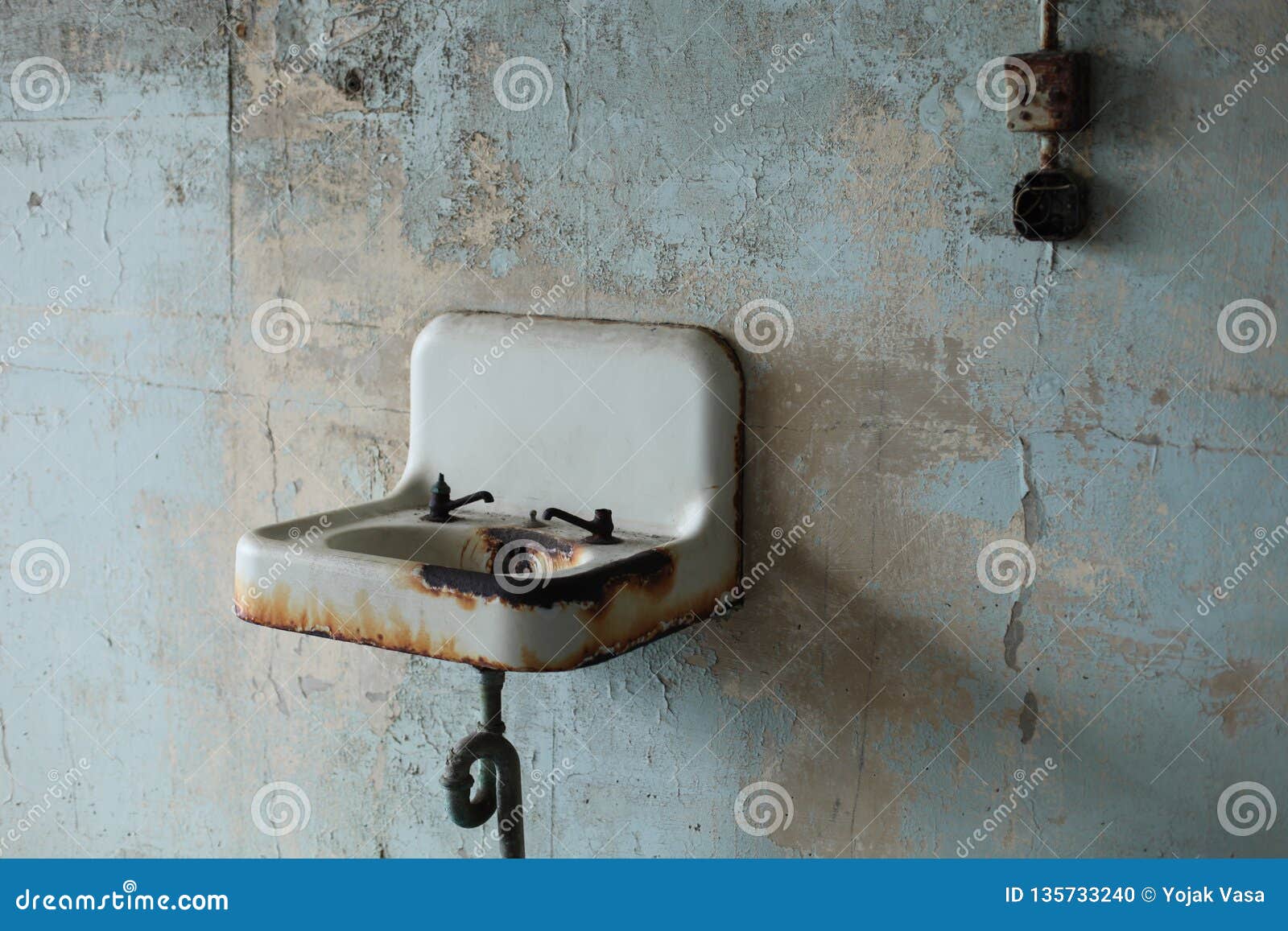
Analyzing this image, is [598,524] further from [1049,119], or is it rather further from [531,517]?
[1049,119]

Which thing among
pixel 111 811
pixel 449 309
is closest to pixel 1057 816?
pixel 449 309

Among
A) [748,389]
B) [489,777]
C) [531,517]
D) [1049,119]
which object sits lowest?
[489,777]

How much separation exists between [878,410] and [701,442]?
25cm

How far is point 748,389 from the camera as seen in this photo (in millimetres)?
1912

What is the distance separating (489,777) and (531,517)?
0.40 metres

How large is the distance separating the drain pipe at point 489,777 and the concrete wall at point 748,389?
0.15 meters

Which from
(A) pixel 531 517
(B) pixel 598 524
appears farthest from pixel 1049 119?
(A) pixel 531 517

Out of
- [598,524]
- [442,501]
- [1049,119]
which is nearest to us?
[1049,119]

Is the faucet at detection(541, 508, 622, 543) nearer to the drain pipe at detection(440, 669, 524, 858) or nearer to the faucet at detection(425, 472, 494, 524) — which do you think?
the faucet at detection(425, 472, 494, 524)

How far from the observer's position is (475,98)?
2047mm

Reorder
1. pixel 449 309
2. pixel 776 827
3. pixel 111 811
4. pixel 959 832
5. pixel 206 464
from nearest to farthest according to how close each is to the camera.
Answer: pixel 959 832, pixel 776 827, pixel 449 309, pixel 206 464, pixel 111 811

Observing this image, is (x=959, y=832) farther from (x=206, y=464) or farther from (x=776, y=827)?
(x=206, y=464)

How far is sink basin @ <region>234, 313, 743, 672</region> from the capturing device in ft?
5.43

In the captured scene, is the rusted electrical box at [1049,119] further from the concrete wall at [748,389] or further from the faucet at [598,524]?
the faucet at [598,524]
